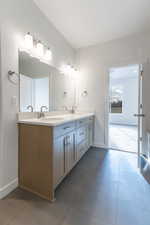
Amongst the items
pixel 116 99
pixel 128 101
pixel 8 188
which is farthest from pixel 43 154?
pixel 116 99

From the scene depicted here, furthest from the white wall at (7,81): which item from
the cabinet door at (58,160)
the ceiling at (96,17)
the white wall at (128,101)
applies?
the white wall at (128,101)

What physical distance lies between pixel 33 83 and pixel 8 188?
59.0 inches

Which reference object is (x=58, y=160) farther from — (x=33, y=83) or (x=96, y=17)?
(x=96, y=17)

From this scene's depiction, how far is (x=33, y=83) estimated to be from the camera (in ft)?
6.39

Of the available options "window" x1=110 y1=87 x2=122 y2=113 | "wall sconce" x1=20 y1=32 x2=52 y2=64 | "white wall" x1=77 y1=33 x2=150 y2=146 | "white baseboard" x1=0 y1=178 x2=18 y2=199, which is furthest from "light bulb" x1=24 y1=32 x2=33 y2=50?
"window" x1=110 y1=87 x2=122 y2=113

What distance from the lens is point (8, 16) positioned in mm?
1459

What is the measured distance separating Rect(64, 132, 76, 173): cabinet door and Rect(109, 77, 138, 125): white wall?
222 inches

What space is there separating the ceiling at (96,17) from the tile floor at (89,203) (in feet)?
8.78

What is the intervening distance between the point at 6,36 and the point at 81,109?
2259 millimetres

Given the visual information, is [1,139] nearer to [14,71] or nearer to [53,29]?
[14,71]

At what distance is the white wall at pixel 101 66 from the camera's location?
2.71 meters

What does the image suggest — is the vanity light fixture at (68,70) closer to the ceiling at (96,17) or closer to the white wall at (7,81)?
the ceiling at (96,17)

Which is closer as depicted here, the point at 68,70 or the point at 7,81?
A: the point at 7,81

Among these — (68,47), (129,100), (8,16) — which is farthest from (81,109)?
(129,100)
